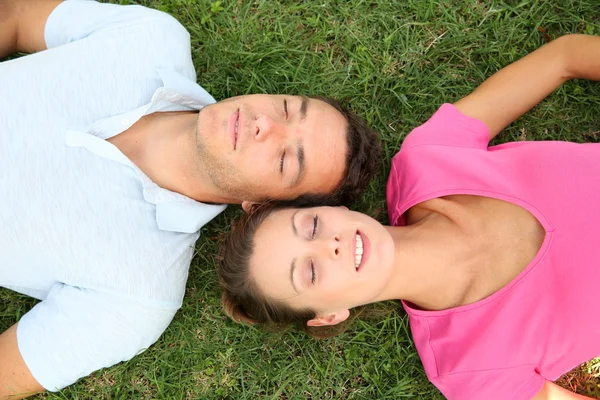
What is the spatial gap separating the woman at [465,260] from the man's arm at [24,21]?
7.44ft

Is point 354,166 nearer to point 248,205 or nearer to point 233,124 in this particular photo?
point 248,205

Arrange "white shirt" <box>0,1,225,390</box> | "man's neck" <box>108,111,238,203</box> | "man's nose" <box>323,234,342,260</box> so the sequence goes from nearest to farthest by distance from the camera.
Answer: "man's nose" <box>323,234,342,260</box> → "white shirt" <box>0,1,225,390</box> → "man's neck" <box>108,111,238,203</box>

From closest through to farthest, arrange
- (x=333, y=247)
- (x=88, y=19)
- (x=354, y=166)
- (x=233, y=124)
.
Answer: (x=333, y=247) → (x=233, y=124) → (x=354, y=166) → (x=88, y=19)

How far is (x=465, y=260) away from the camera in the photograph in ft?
10.9

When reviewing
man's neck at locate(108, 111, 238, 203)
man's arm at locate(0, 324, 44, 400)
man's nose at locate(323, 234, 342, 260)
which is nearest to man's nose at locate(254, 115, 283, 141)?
man's neck at locate(108, 111, 238, 203)

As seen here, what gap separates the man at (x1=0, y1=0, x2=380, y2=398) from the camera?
11.0 ft

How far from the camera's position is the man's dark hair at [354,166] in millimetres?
3508

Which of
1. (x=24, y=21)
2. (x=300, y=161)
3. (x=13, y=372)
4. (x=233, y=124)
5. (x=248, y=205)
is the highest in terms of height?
(x=24, y=21)

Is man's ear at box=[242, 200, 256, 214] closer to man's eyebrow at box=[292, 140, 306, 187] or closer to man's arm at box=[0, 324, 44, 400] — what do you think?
man's eyebrow at box=[292, 140, 306, 187]

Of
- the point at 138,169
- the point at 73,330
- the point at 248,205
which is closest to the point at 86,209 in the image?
the point at 138,169

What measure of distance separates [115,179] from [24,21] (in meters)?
1.58

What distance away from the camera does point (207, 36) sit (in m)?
4.43

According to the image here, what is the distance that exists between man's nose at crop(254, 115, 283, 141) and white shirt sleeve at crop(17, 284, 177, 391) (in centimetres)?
144

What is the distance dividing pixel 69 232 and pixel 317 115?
184 cm
